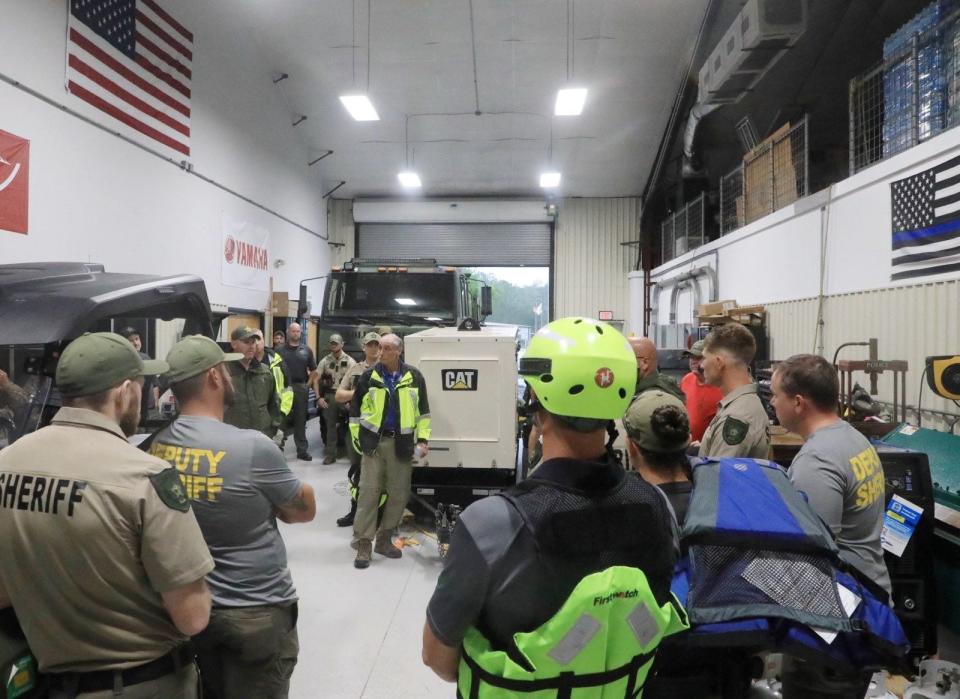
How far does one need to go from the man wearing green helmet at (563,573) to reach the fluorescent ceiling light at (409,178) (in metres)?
11.6

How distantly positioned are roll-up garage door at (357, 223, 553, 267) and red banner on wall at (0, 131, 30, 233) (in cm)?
Answer: 921

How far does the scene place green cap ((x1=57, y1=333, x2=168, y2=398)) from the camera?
1.41 metres

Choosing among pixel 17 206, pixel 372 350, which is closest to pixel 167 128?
pixel 17 206

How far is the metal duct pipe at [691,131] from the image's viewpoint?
8405 mm

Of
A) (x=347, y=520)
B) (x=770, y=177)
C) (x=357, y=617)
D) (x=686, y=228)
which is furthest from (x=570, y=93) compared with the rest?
(x=357, y=617)

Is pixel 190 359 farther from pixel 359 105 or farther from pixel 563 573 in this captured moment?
pixel 359 105

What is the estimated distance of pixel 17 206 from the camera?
4.92 meters

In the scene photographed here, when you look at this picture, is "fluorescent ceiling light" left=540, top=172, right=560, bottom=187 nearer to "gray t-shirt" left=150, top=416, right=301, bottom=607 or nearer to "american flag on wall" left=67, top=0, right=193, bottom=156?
"american flag on wall" left=67, top=0, right=193, bottom=156

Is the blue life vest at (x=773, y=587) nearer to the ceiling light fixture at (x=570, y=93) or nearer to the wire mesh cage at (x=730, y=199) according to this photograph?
the ceiling light fixture at (x=570, y=93)

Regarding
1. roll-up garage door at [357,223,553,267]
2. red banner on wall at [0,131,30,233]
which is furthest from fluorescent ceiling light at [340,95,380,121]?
roll-up garage door at [357,223,553,267]

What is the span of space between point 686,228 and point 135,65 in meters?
9.09

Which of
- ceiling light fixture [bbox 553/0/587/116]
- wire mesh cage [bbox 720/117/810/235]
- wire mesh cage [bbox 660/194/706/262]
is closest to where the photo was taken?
wire mesh cage [bbox 720/117/810/235]

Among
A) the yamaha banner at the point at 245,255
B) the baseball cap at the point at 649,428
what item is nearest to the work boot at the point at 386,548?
the baseball cap at the point at 649,428

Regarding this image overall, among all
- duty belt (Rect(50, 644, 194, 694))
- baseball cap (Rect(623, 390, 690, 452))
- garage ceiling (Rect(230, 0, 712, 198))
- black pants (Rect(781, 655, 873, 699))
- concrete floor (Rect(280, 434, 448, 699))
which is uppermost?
garage ceiling (Rect(230, 0, 712, 198))
